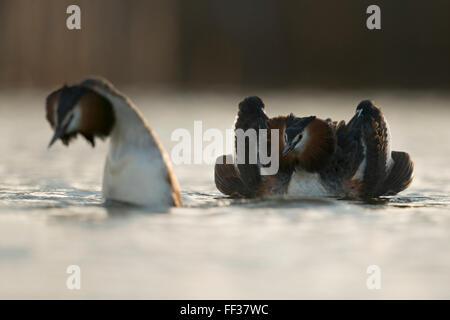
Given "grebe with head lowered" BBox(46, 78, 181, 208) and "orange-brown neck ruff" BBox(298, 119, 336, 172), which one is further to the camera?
"orange-brown neck ruff" BBox(298, 119, 336, 172)

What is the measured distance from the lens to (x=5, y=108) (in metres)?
29.2

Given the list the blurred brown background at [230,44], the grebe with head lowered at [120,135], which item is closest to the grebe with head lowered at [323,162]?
the grebe with head lowered at [120,135]

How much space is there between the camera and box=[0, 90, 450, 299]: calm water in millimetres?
6688

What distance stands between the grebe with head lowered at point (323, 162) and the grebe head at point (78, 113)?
8.85 feet

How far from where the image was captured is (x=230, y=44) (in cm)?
4591

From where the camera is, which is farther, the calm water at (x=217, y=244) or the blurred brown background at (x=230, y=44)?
the blurred brown background at (x=230, y=44)

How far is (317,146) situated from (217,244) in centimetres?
328

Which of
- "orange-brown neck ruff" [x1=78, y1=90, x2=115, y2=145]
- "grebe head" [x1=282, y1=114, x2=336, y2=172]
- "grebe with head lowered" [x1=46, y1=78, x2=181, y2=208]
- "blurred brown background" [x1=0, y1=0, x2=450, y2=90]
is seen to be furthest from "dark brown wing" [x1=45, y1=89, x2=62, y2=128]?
"blurred brown background" [x1=0, y1=0, x2=450, y2=90]

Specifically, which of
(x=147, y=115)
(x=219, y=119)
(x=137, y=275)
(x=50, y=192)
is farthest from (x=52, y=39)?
(x=137, y=275)

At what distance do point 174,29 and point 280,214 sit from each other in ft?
124

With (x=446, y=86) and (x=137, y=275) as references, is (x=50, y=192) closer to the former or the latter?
(x=137, y=275)

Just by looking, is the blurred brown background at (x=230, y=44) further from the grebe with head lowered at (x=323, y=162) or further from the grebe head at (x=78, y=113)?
the grebe head at (x=78, y=113)

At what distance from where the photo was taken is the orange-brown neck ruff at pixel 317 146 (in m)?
10.9

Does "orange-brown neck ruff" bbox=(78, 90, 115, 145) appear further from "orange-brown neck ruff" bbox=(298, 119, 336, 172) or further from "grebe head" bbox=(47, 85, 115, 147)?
"orange-brown neck ruff" bbox=(298, 119, 336, 172)
